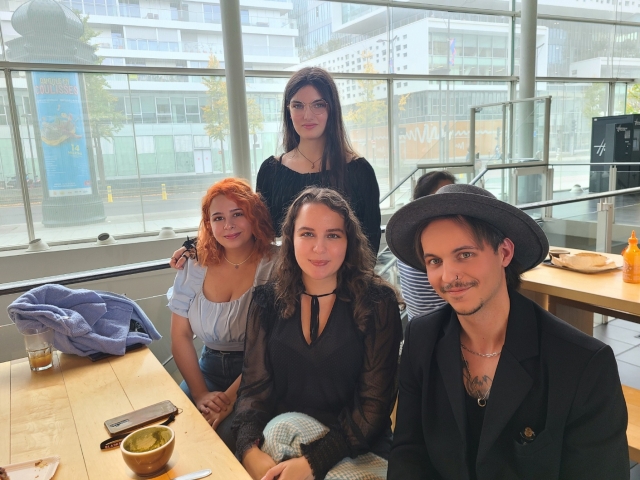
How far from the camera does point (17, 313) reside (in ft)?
5.74

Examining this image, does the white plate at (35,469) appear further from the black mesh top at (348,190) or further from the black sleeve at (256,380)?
the black mesh top at (348,190)

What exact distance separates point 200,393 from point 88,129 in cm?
542

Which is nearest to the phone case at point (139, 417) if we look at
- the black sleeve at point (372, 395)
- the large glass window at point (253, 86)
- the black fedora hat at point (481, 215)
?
the black sleeve at point (372, 395)

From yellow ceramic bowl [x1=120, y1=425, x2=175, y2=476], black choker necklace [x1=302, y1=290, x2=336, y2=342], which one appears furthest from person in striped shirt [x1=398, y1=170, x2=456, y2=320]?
yellow ceramic bowl [x1=120, y1=425, x2=175, y2=476]

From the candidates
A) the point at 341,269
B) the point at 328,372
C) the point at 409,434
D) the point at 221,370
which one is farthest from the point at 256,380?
the point at 409,434

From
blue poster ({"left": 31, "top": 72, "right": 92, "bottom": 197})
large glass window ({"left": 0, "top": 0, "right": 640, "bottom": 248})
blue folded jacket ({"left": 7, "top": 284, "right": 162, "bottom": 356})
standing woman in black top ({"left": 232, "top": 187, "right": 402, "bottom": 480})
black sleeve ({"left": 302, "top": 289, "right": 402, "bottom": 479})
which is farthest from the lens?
large glass window ({"left": 0, "top": 0, "right": 640, "bottom": 248})

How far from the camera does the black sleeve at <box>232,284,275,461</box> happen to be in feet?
5.37

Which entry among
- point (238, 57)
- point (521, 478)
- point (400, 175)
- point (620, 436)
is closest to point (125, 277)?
point (521, 478)

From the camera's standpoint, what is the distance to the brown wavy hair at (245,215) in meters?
2.02

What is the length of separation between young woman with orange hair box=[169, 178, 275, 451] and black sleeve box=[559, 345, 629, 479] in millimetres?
1258

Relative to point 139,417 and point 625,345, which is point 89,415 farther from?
point 625,345

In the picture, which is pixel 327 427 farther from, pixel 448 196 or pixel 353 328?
pixel 448 196

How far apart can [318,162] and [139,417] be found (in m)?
1.36

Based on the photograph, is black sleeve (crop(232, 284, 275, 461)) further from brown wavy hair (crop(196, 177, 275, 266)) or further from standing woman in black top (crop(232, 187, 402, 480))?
brown wavy hair (crop(196, 177, 275, 266))
